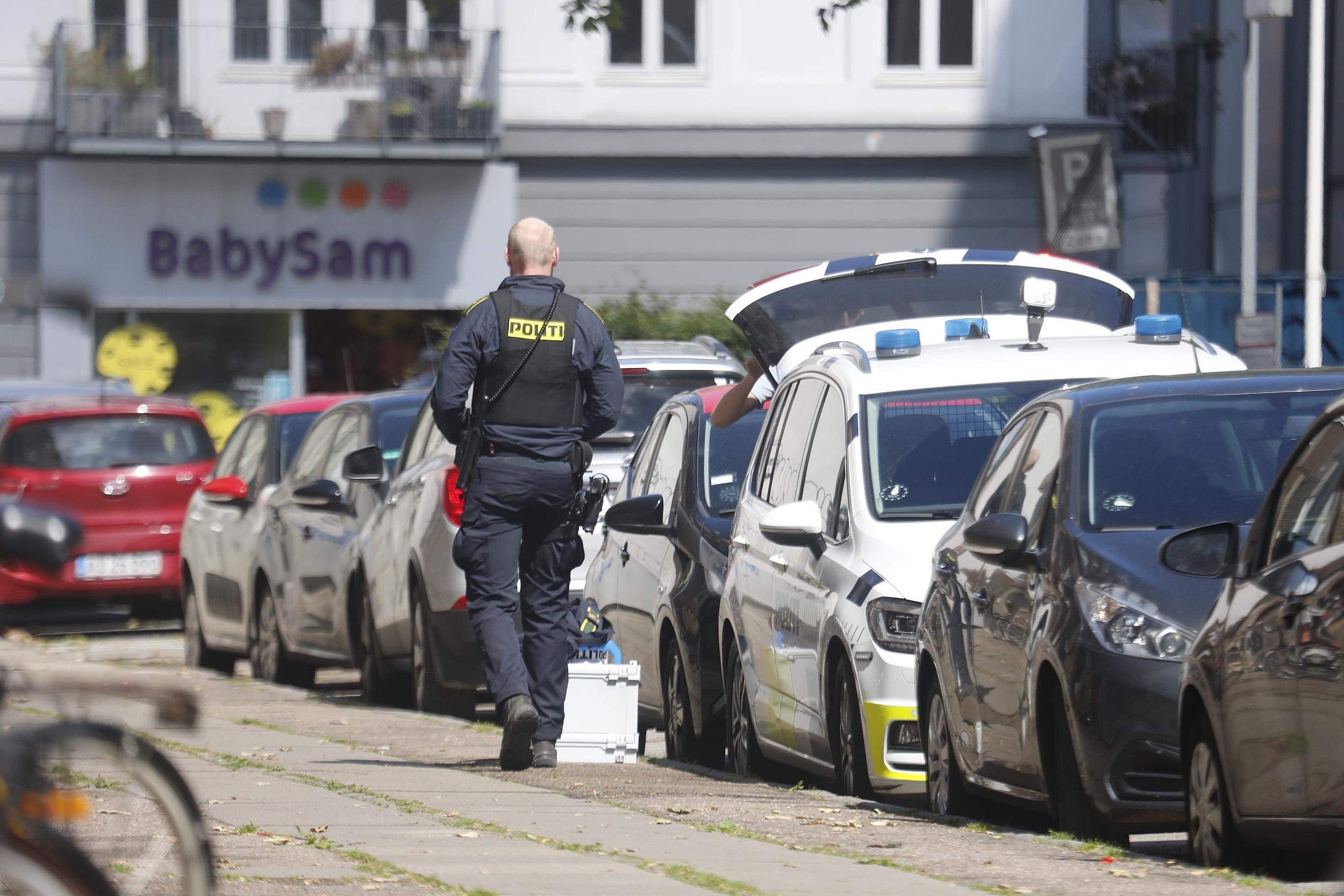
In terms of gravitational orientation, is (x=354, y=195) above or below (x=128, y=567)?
above

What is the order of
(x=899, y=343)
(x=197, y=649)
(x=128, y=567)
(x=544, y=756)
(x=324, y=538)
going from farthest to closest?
(x=128, y=567) → (x=197, y=649) → (x=324, y=538) → (x=899, y=343) → (x=544, y=756)

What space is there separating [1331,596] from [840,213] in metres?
25.1

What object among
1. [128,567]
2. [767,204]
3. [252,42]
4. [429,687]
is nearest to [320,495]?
[429,687]

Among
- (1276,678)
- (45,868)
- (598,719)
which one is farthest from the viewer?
(598,719)

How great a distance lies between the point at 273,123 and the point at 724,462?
20.4m

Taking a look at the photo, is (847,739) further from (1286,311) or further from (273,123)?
(273,123)

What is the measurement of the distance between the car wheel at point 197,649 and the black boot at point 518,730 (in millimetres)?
7904

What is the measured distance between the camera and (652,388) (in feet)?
40.4

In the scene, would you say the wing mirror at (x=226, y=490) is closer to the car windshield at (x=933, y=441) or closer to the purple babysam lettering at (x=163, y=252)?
the car windshield at (x=933, y=441)

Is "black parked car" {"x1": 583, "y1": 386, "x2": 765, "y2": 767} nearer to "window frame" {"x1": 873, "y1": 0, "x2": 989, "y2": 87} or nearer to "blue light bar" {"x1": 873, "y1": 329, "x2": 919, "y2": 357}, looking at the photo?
"blue light bar" {"x1": 873, "y1": 329, "x2": 919, "y2": 357}

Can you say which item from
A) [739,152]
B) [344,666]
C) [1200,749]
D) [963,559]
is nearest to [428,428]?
[344,666]

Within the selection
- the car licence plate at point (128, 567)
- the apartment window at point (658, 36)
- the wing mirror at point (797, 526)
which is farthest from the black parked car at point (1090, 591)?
the apartment window at point (658, 36)

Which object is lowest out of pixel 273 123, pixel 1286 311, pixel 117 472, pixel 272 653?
pixel 272 653

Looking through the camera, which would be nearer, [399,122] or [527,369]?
[527,369]
